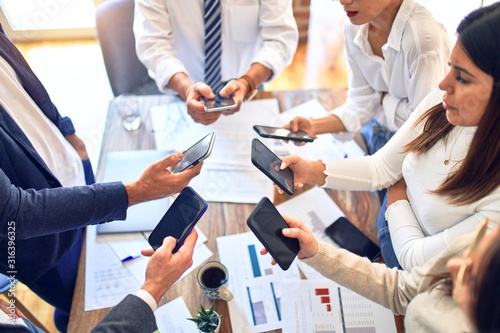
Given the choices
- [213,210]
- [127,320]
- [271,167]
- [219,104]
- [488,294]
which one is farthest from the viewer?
[219,104]

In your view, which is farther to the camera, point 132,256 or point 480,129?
point 132,256

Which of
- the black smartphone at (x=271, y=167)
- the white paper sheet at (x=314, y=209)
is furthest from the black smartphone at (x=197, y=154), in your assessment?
the white paper sheet at (x=314, y=209)

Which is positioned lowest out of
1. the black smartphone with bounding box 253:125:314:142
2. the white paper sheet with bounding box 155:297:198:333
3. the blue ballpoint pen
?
the white paper sheet with bounding box 155:297:198:333

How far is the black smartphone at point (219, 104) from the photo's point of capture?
1278 millimetres

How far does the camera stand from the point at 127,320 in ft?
2.54

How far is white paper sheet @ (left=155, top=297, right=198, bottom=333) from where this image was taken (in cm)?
96

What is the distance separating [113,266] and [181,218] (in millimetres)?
293

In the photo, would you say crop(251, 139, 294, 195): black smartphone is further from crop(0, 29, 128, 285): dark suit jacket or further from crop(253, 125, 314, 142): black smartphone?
crop(0, 29, 128, 285): dark suit jacket

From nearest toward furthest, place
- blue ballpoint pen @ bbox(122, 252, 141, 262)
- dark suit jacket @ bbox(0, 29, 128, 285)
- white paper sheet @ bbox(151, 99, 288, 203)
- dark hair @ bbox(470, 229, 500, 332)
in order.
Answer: dark hair @ bbox(470, 229, 500, 332) → dark suit jacket @ bbox(0, 29, 128, 285) → blue ballpoint pen @ bbox(122, 252, 141, 262) → white paper sheet @ bbox(151, 99, 288, 203)

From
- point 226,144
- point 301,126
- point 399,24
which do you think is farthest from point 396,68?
point 226,144

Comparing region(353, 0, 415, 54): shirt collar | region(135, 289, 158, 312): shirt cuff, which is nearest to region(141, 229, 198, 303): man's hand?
region(135, 289, 158, 312): shirt cuff

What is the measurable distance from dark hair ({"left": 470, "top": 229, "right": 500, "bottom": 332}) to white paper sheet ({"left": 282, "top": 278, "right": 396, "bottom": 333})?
0.50m

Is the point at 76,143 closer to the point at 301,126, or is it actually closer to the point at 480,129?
the point at 301,126

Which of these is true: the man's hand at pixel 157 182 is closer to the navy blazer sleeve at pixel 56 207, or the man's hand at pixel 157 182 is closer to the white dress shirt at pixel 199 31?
the navy blazer sleeve at pixel 56 207
